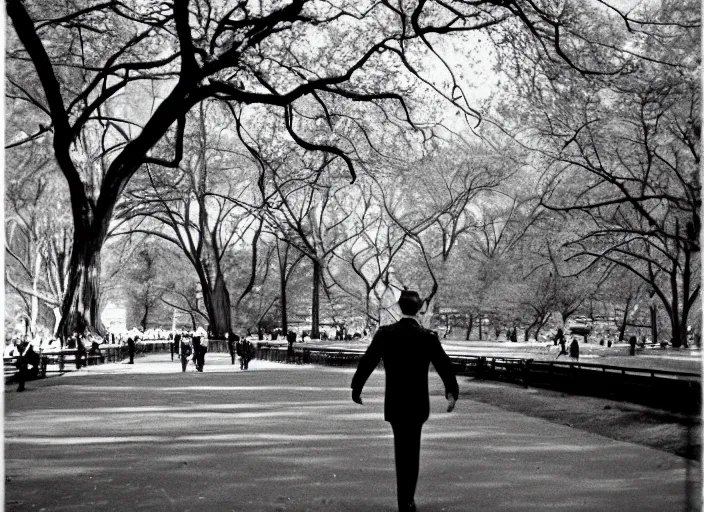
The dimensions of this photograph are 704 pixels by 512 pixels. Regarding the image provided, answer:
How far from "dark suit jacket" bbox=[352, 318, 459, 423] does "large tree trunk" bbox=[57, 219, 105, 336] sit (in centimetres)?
724

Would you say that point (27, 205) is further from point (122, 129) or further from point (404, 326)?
point (404, 326)

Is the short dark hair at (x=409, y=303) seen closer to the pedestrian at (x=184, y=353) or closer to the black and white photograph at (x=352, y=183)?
the black and white photograph at (x=352, y=183)

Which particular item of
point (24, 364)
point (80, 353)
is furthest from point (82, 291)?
point (80, 353)

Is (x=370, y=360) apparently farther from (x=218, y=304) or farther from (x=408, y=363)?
(x=218, y=304)

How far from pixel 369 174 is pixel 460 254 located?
11505 mm

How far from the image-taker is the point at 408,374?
15.3 ft

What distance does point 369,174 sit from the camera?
13852mm

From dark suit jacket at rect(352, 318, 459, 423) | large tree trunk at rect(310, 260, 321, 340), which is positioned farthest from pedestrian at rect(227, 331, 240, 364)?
dark suit jacket at rect(352, 318, 459, 423)

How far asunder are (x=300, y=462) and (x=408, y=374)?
202 cm

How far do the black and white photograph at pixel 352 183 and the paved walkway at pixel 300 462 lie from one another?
38 millimetres

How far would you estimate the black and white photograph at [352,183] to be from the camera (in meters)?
5.38

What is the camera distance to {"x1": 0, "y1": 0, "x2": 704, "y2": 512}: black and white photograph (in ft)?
17.6

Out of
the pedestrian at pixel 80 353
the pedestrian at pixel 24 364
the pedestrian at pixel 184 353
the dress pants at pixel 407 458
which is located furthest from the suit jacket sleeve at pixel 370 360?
the pedestrian at pixel 184 353

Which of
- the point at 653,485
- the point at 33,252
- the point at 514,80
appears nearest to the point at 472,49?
the point at 514,80
